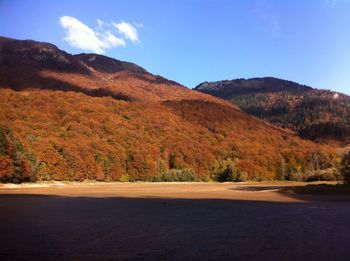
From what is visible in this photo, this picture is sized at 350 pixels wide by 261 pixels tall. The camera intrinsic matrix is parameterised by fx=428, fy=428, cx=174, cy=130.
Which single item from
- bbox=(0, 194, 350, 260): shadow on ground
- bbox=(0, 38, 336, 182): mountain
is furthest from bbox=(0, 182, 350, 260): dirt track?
bbox=(0, 38, 336, 182): mountain

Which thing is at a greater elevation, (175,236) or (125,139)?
(125,139)

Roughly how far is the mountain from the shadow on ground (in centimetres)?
5713

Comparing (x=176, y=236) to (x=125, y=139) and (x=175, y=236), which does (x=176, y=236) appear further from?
(x=125, y=139)

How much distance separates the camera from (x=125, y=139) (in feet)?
420

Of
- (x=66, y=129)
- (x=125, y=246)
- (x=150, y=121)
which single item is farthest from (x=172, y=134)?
(x=125, y=246)

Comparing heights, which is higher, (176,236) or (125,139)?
(125,139)

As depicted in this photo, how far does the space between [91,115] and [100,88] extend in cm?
5552

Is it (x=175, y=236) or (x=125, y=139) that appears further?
(x=125, y=139)

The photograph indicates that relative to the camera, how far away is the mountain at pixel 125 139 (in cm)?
9519

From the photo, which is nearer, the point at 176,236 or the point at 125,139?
the point at 176,236

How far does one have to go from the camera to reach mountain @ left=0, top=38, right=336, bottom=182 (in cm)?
9519

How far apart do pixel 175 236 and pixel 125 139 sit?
111147mm

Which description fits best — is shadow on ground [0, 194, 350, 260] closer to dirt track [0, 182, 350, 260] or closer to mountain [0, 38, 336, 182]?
dirt track [0, 182, 350, 260]

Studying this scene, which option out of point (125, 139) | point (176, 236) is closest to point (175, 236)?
point (176, 236)
